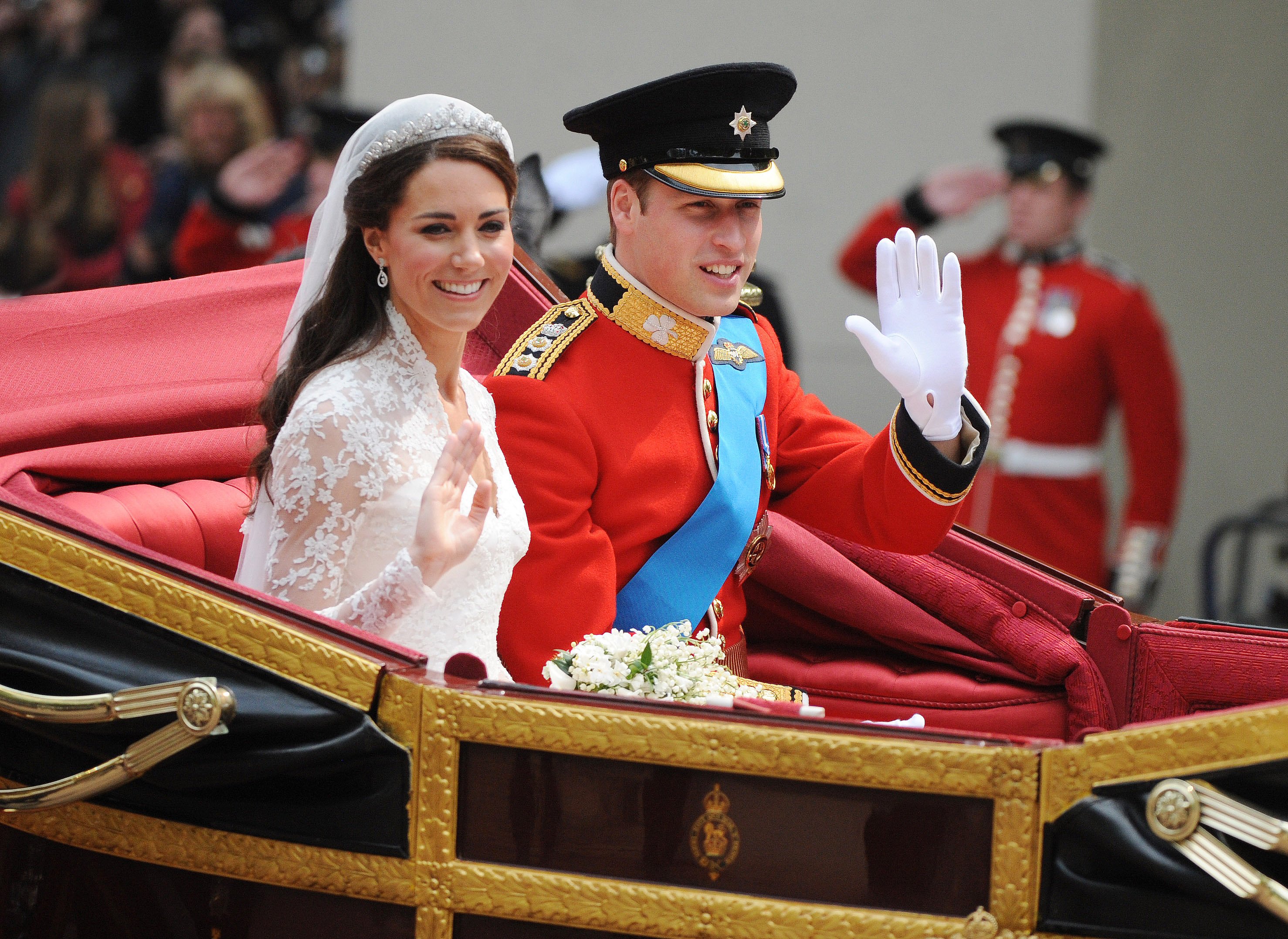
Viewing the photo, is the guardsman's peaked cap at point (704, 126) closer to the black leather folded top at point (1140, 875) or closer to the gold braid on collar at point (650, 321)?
the gold braid on collar at point (650, 321)

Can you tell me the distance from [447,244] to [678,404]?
1.29 feet

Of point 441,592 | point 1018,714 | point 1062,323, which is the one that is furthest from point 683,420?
point 1062,323

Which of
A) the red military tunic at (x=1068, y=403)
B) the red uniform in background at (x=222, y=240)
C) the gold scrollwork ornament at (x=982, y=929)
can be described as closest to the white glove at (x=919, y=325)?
the gold scrollwork ornament at (x=982, y=929)

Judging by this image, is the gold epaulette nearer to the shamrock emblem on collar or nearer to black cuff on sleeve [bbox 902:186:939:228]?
the shamrock emblem on collar

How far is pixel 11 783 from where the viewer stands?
65.3 inches

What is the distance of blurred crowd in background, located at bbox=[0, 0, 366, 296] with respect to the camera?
5082 mm

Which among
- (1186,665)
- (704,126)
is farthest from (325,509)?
(1186,665)

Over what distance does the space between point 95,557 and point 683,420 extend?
29.8 inches

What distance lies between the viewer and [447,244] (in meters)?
1.78

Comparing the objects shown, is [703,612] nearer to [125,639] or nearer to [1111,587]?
[125,639]

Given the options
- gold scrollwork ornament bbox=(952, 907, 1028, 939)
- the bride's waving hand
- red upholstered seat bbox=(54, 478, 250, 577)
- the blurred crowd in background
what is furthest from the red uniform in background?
gold scrollwork ornament bbox=(952, 907, 1028, 939)

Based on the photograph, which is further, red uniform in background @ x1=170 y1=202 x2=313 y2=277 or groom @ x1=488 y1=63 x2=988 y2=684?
red uniform in background @ x1=170 y1=202 x2=313 y2=277

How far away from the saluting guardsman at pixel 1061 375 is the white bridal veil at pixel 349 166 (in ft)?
9.88

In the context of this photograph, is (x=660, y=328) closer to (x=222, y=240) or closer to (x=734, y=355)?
(x=734, y=355)
